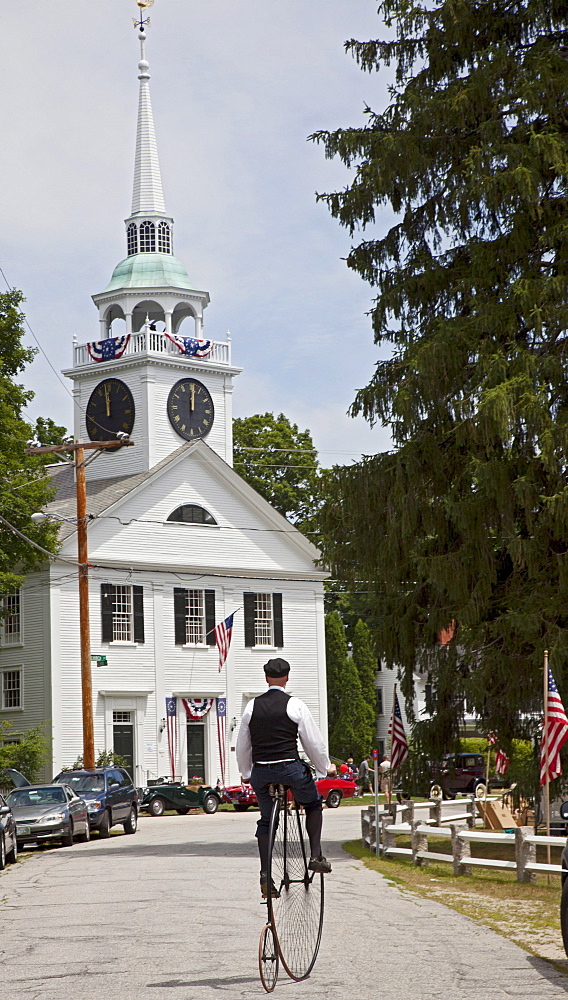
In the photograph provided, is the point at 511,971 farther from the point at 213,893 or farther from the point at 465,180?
the point at 465,180

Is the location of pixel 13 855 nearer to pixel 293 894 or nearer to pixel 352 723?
pixel 293 894

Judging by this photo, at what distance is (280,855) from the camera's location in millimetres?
8867

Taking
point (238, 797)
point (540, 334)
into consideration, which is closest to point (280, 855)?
point (540, 334)

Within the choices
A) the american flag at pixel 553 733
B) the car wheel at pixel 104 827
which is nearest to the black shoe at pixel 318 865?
the american flag at pixel 553 733

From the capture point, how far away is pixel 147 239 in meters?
55.4

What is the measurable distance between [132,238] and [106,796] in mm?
30180

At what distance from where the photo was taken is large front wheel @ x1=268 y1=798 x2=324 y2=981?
885 centimetres

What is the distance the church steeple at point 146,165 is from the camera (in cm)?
5497

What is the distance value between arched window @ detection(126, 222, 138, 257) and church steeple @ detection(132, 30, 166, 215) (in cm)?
60

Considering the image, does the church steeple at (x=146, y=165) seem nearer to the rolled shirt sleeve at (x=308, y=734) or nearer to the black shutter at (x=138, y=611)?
the black shutter at (x=138, y=611)

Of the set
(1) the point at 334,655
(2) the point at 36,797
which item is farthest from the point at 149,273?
(2) the point at 36,797

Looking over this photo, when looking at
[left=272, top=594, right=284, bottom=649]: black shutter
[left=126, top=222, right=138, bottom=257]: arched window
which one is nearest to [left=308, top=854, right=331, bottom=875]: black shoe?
[left=272, top=594, right=284, bottom=649]: black shutter

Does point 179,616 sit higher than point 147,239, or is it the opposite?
point 147,239

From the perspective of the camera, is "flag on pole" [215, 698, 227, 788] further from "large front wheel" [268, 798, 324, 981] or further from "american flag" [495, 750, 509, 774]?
"large front wheel" [268, 798, 324, 981]
